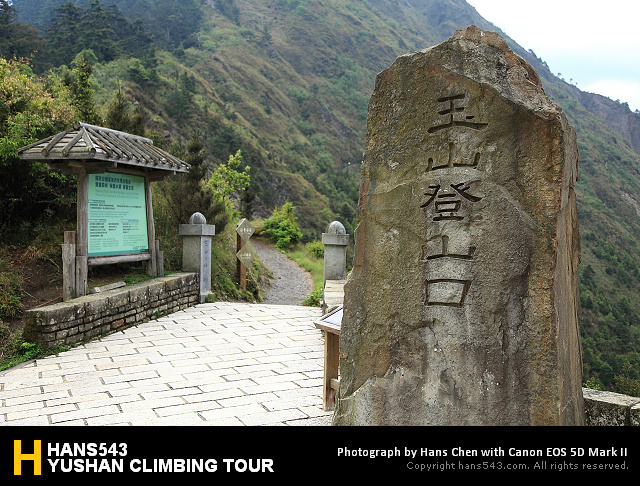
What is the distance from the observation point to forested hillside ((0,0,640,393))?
941 inches

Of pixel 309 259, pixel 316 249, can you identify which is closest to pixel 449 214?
pixel 309 259

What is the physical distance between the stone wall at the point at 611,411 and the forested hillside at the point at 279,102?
620 cm

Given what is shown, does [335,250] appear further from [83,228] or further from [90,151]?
[90,151]

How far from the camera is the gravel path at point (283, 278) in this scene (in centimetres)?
1406

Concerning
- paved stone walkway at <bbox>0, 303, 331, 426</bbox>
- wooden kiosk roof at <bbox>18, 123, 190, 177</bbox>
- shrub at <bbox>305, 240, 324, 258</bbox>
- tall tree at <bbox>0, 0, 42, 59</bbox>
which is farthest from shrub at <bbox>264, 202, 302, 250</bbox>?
tall tree at <bbox>0, 0, 42, 59</bbox>

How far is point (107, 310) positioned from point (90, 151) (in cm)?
213

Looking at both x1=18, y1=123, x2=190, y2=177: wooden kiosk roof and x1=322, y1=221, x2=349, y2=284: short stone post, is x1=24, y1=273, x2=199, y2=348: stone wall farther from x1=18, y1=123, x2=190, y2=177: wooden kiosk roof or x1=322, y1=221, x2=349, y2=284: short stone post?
x1=322, y1=221, x2=349, y2=284: short stone post

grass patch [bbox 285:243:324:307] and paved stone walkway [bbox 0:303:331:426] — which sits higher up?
grass patch [bbox 285:243:324:307]

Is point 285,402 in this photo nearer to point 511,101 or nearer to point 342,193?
point 511,101

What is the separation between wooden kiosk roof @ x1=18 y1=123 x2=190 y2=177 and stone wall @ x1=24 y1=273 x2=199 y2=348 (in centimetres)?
184

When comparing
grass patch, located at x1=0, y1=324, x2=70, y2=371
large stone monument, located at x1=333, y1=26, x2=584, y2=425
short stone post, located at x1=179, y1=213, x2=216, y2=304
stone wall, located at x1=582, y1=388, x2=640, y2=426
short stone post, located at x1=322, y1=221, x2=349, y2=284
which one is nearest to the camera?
large stone monument, located at x1=333, y1=26, x2=584, y2=425

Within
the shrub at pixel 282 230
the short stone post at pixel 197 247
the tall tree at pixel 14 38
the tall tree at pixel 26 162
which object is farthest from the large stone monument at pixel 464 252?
the tall tree at pixel 14 38

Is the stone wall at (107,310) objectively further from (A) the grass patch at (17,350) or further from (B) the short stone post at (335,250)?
(B) the short stone post at (335,250)

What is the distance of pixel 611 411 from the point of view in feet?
10.7
